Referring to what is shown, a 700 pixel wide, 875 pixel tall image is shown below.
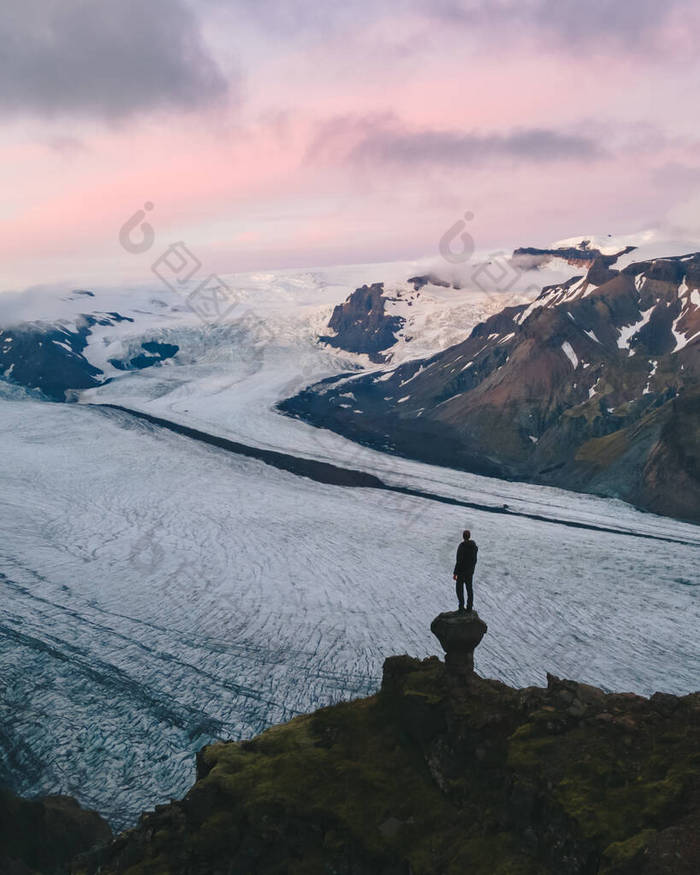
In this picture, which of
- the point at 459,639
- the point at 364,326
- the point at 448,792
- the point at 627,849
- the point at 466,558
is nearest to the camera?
the point at 627,849

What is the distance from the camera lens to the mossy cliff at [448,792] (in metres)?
9.31

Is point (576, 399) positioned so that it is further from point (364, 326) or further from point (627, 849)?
point (364, 326)

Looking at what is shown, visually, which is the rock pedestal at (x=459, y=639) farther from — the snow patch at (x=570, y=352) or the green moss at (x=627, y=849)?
the snow patch at (x=570, y=352)

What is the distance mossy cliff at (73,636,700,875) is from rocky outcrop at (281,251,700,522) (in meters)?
52.4

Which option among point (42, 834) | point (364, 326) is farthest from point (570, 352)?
point (364, 326)

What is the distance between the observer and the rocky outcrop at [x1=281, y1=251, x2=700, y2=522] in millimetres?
65750

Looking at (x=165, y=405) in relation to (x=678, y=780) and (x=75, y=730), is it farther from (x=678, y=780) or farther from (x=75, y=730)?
(x=678, y=780)

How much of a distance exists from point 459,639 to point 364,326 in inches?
6937

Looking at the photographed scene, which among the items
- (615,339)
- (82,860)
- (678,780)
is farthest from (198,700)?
(615,339)

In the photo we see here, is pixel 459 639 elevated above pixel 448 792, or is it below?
above

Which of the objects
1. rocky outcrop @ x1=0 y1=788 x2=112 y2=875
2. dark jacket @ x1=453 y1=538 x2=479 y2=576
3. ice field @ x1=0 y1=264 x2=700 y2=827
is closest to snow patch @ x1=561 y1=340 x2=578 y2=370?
ice field @ x1=0 y1=264 x2=700 y2=827

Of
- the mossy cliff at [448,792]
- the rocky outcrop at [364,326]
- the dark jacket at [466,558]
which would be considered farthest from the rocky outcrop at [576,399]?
the mossy cliff at [448,792]

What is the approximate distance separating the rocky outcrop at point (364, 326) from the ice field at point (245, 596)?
105344 mm

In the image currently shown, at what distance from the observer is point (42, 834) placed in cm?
1545
